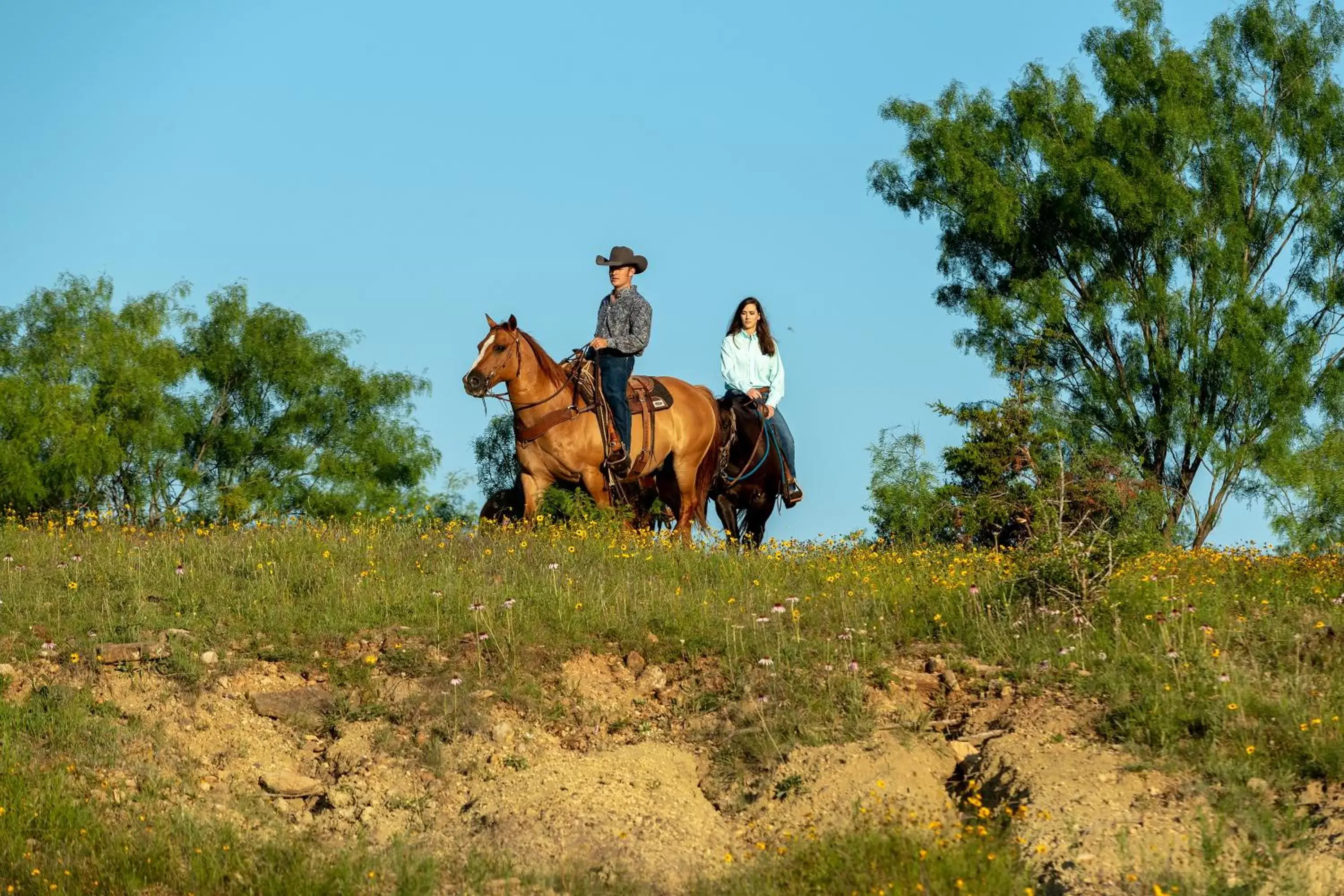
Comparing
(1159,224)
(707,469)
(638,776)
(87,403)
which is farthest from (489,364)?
(87,403)

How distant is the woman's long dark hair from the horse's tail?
1094mm

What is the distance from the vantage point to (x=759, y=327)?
1942cm

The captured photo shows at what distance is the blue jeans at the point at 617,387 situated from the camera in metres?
18.6

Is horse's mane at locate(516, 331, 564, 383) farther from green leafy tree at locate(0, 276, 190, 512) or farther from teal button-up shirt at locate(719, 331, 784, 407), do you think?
green leafy tree at locate(0, 276, 190, 512)

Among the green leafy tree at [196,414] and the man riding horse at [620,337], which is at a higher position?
the green leafy tree at [196,414]

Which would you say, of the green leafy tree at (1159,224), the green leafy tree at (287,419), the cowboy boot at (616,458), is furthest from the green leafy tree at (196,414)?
the cowboy boot at (616,458)

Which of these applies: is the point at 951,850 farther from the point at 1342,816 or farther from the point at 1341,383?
the point at 1341,383

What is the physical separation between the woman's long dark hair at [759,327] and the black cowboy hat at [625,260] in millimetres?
1304

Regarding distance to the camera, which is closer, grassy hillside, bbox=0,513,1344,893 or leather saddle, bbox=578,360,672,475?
grassy hillside, bbox=0,513,1344,893

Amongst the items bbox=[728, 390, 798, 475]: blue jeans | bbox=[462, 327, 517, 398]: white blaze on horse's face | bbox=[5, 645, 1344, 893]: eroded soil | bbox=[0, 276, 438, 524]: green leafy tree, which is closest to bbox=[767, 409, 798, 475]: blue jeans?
bbox=[728, 390, 798, 475]: blue jeans

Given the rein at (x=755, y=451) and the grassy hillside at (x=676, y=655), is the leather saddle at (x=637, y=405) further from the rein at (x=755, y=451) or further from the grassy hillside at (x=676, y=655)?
the grassy hillside at (x=676, y=655)

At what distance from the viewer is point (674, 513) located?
2044 centimetres

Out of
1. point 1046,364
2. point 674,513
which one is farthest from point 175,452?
point 674,513

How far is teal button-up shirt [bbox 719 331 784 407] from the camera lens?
19.6 m
